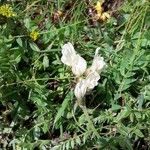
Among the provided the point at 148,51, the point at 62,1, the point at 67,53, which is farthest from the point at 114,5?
the point at 67,53

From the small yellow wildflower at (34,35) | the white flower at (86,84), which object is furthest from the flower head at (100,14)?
the white flower at (86,84)

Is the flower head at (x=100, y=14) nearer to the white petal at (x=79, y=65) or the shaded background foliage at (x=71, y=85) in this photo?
the shaded background foliage at (x=71, y=85)

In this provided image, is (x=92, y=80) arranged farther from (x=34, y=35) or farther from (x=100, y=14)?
(x=100, y=14)

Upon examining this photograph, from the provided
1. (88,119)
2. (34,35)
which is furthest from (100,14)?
(88,119)

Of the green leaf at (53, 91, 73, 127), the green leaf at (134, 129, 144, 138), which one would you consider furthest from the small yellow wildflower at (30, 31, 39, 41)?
the green leaf at (134, 129, 144, 138)

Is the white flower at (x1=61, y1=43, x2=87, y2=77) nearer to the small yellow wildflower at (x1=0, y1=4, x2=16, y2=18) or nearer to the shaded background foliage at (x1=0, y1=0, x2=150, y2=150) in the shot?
the shaded background foliage at (x1=0, y1=0, x2=150, y2=150)
